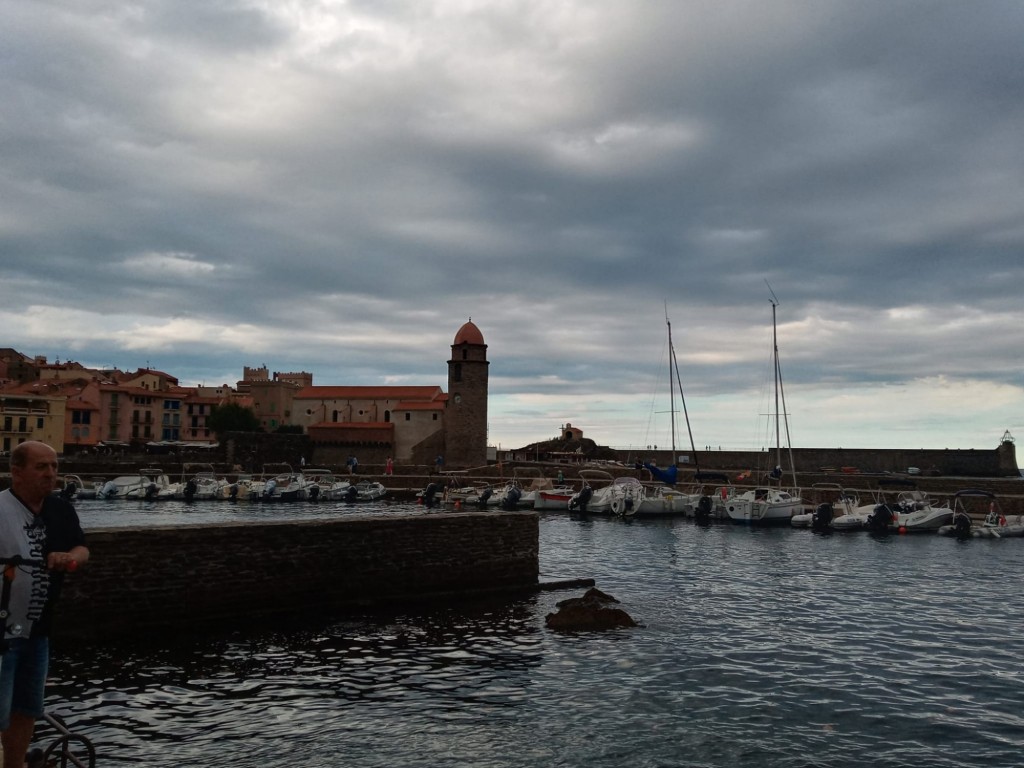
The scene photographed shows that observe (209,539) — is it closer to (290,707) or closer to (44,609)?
(290,707)

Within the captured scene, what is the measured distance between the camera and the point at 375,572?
16.4 metres

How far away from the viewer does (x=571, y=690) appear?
38.7ft

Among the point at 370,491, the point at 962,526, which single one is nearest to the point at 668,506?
the point at 962,526

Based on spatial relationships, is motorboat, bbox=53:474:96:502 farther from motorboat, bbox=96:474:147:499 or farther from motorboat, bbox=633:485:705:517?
motorboat, bbox=633:485:705:517

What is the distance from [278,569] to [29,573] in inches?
385

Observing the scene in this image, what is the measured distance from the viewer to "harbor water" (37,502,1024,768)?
30.8ft

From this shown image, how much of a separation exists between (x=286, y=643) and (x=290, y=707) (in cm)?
324

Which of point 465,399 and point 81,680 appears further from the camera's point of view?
point 465,399

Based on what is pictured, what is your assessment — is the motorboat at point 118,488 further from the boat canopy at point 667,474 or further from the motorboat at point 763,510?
the motorboat at point 763,510

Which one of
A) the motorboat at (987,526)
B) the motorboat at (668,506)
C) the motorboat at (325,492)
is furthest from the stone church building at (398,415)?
the motorboat at (987,526)

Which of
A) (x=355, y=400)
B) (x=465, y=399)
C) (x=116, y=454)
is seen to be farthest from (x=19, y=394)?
(x=465, y=399)

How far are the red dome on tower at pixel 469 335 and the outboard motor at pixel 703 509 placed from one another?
4440cm

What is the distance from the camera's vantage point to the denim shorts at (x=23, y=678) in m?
5.56

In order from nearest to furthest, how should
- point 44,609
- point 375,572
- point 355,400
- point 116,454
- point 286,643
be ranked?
1. point 44,609
2. point 286,643
3. point 375,572
4. point 116,454
5. point 355,400
